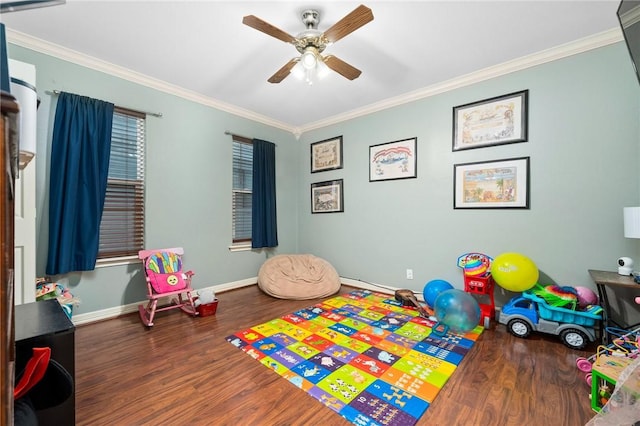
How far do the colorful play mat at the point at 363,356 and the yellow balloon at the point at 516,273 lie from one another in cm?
53

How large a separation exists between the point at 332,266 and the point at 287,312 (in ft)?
4.39

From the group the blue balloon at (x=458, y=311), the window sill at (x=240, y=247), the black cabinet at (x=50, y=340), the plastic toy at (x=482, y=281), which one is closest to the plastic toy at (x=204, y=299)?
the window sill at (x=240, y=247)

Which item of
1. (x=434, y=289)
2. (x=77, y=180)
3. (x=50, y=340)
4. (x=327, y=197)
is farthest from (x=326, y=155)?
(x=50, y=340)

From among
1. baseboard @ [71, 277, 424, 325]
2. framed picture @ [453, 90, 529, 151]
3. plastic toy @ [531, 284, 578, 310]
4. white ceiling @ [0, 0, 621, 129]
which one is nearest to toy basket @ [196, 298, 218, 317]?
baseboard @ [71, 277, 424, 325]

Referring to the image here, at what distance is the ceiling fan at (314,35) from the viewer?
1.75m

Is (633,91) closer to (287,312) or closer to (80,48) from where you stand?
(287,312)

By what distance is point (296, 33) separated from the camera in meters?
2.31

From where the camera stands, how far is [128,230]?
9.70 feet

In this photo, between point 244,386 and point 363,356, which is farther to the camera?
point 363,356

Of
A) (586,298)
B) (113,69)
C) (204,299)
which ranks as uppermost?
(113,69)

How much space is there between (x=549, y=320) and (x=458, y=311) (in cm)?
76

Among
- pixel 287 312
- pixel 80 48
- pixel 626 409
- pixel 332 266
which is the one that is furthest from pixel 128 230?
pixel 626 409

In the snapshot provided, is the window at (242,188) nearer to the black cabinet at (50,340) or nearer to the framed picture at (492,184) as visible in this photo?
the black cabinet at (50,340)

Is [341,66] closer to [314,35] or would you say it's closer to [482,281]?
[314,35]
